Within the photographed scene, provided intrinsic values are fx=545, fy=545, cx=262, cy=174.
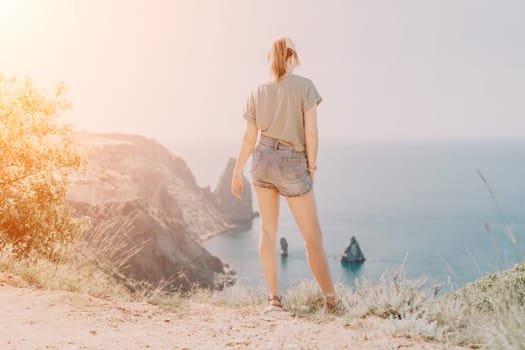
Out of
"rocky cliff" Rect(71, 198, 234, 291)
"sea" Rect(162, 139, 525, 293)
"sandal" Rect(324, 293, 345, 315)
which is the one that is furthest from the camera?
"sea" Rect(162, 139, 525, 293)

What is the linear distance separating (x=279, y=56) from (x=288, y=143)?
71 cm

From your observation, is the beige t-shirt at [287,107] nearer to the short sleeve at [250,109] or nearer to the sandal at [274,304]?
the short sleeve at [250,109]

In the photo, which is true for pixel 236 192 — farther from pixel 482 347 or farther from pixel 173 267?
pixel 173 267

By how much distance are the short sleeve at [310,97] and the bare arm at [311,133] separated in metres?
0.03

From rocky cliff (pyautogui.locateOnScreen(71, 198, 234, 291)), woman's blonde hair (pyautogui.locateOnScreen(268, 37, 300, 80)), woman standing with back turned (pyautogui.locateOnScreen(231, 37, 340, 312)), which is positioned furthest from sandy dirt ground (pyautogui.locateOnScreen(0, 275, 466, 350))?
rocky cliff (pyautogui.locateOnScreen(71, 198, 234, 291))

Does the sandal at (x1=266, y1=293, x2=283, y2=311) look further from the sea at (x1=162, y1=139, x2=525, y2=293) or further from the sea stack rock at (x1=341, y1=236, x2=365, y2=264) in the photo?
the sea stack rock at (x1=341, y1=236, x2=365, y2=264)

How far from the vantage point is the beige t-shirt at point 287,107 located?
4414 mm

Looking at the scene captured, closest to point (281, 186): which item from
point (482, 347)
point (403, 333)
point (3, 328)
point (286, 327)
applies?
point (286, 327)

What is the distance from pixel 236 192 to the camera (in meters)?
4.83

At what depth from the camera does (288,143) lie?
4.45 metres

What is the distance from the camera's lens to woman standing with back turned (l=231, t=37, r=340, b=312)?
14.5ft

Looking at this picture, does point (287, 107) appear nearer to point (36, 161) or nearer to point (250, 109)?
point (250, 109)

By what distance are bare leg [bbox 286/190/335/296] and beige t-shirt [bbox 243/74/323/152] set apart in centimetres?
43

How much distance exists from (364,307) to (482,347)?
1080 mm
